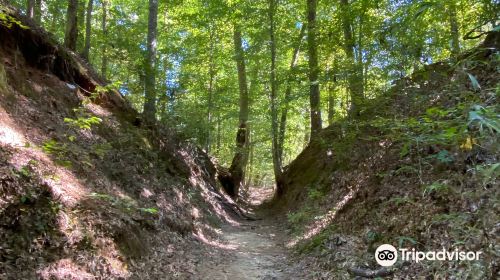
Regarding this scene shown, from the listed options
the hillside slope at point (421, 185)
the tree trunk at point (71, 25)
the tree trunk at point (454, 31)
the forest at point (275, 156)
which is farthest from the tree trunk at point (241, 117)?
the tree trunk at point (454, 31)

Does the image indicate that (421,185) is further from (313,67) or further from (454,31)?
(313,67)

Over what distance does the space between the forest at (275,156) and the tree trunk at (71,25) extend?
0.26 feet

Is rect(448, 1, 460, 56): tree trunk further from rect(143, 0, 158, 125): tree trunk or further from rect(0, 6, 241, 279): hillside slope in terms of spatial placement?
rect(143, 0, 158, 125): tree trunk

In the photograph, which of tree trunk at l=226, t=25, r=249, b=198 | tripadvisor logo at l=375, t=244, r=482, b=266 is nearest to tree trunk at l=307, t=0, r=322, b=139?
tree trunk at l=226, t=25, r=249, b=198

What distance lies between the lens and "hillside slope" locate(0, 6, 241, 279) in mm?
5448

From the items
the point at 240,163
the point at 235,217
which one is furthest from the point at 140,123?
the point at 240,163

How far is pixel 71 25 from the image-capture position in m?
12.4

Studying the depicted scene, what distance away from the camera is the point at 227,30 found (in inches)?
905

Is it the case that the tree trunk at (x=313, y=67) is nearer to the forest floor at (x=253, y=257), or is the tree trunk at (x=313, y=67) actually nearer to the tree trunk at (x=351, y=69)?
the tree trunk at (x=351, y=69)

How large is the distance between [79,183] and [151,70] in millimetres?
6068

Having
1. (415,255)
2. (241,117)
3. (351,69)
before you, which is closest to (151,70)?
(351,69)

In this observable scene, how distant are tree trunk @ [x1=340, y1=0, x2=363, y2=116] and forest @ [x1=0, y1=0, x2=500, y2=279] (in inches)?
2.1

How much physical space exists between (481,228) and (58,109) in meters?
9.61

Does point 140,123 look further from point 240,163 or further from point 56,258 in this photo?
point 240,163
